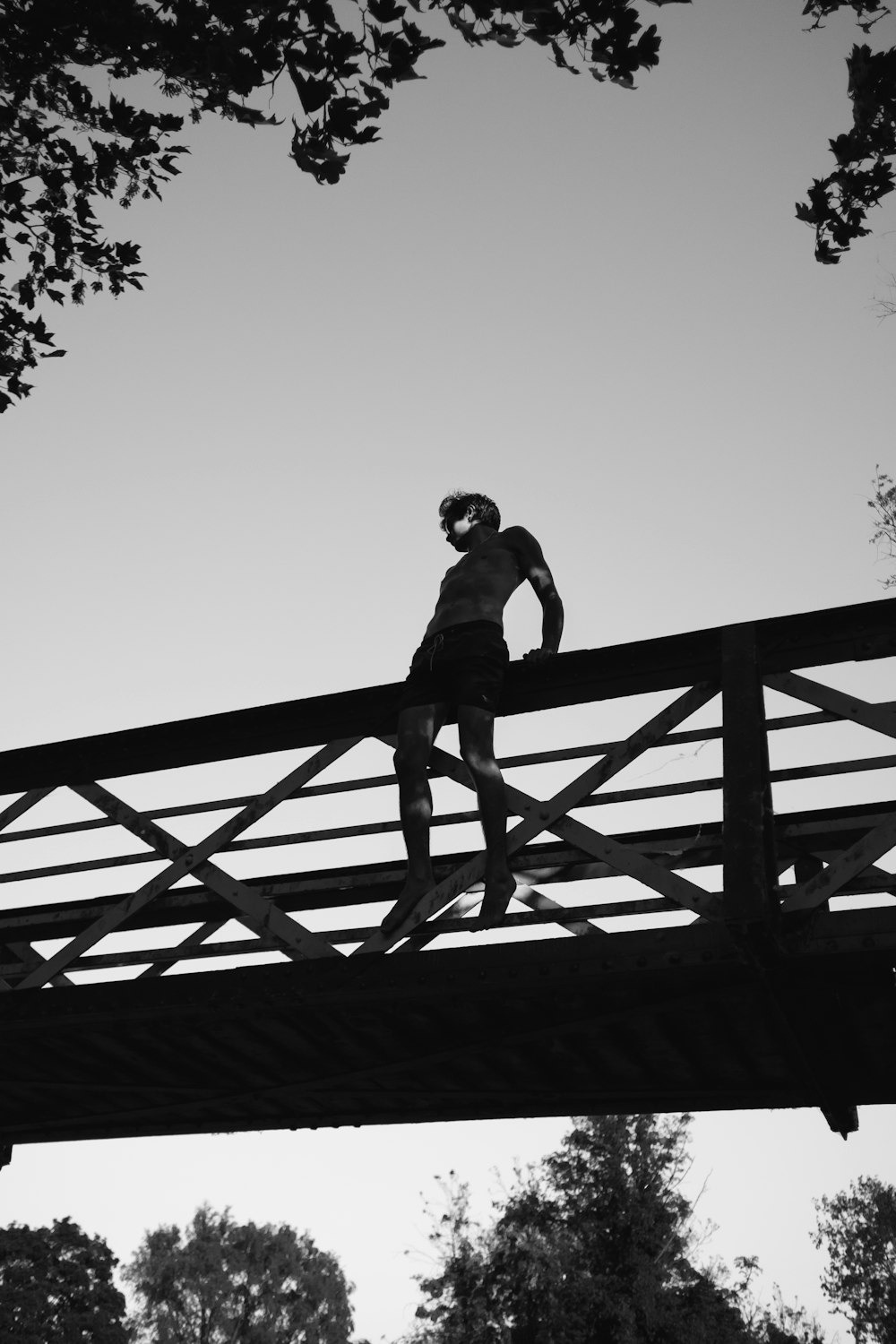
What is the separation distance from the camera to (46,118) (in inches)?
296

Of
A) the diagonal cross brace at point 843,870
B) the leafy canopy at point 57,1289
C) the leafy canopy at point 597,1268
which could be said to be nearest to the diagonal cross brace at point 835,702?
the diagonal cross brace at point 843,870

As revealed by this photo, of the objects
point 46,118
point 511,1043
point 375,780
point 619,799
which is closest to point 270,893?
point 375,780

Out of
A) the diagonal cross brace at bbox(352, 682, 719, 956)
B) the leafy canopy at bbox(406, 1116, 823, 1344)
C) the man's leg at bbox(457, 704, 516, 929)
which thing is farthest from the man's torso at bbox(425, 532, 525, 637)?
the leafy canopy at bbox(406, 1116, 823, 1344)

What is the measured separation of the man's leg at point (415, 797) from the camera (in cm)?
445

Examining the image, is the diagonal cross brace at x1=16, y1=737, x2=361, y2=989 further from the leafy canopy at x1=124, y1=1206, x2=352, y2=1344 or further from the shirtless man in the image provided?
the leafy canopy at x1=124, y1=1206, x2=352, y2=1344

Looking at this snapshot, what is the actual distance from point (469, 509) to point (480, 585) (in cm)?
A: 81

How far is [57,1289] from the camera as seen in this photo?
45094mm

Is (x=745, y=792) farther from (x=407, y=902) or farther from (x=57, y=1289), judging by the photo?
(x=57, y=1289)

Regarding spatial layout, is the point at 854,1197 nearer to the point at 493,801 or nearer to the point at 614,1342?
the point at 614,1342

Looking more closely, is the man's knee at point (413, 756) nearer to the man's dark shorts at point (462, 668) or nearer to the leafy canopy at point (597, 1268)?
the man's dark shorts at point (462, 668)

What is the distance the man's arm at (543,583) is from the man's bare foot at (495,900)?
3.83 feet

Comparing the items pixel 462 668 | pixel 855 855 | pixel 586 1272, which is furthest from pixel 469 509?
pixel 586 1272

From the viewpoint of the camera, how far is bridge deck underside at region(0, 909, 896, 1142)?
393 cm

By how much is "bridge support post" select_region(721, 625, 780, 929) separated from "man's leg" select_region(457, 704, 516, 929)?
88cm
